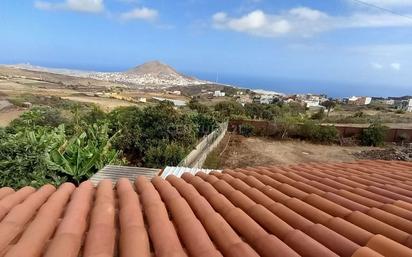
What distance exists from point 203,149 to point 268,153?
322cm

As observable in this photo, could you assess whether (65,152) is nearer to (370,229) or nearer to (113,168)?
(113,168)

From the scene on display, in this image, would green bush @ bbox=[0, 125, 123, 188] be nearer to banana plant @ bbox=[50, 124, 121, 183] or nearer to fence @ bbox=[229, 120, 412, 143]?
banana plant @ bbox=[50, 124, 121, 183]

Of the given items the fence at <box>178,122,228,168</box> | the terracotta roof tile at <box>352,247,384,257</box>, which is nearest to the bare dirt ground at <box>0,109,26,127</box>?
the fence at <box>178,122,228,168</box>

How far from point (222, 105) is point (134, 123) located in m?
17.7

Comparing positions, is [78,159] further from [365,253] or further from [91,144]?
[365,253]

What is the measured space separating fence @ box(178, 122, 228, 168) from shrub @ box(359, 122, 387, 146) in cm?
751

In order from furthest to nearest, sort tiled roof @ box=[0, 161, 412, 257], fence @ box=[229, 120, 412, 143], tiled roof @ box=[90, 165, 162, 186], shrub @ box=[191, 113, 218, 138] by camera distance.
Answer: fence @ box=[229, 120, 412, 143] < shrub @ box=[191, 113, 218, 138] < tiled roof @ box=[90, 165, 162, 186] < tiled roof @ box=[0, 161, 412, 257]

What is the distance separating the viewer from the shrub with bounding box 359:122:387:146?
19.9 metres

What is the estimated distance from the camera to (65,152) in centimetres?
1145

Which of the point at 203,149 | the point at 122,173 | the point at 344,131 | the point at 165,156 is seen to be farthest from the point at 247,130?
the point at 122,173

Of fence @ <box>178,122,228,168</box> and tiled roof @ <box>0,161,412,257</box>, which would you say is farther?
fence @ <box>178,122,228,168</box>

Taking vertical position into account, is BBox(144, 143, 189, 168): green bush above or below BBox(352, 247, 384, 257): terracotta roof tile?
below

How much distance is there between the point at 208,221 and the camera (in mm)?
2799

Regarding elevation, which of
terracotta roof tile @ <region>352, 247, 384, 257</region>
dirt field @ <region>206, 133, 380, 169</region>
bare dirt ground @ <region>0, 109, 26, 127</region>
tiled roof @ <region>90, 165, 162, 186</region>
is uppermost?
terracotta roof tile @ <region>352, 247, 384, 257</region>
